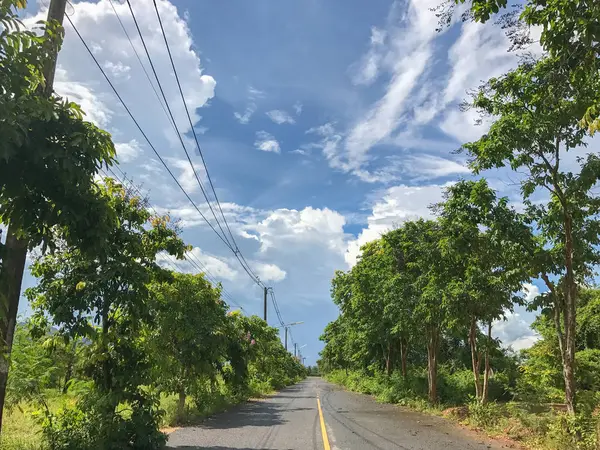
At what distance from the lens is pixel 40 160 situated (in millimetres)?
3955

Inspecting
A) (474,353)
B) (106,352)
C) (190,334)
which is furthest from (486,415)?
(106,352)

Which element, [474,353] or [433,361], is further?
[433,361]

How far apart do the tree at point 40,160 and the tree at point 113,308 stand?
4398mm

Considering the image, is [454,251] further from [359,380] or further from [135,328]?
[359,380]

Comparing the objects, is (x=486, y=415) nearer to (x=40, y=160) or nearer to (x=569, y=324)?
(x=569, y=324)

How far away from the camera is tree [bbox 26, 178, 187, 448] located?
351 inches

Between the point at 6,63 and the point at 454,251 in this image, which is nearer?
the point at 6,63

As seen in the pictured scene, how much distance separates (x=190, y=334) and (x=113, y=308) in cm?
606

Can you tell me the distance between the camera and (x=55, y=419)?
890cm

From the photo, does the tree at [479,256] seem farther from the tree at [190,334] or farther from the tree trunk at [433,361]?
the tree at [190,334]

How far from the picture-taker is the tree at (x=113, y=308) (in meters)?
8.91

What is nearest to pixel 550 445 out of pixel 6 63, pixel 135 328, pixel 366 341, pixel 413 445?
pixel 413 445

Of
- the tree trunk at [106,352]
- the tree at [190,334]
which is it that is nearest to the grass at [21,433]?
the tree trunk at [106,352]

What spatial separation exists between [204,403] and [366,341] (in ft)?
49.3
